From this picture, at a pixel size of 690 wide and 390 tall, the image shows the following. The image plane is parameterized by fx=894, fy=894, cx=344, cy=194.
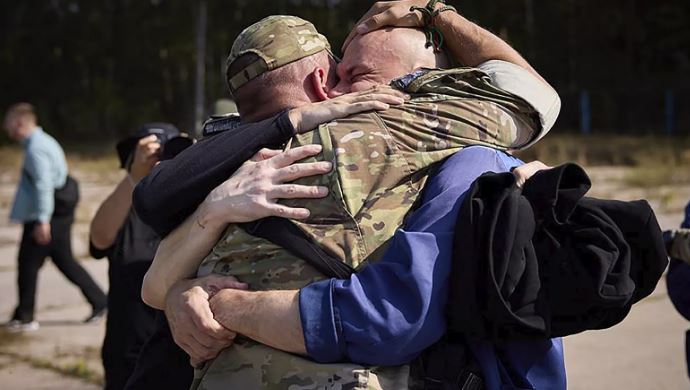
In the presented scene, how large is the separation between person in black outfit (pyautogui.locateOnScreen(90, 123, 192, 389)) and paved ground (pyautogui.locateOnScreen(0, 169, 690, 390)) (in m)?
2.21

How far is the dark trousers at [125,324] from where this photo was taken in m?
3.69

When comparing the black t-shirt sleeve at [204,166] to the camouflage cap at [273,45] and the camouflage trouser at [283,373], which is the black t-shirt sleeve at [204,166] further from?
the camouflage trouser at [283,373]

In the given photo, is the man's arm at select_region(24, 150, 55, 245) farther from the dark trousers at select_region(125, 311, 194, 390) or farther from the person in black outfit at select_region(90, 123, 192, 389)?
the dark trousers at select_region(125, 311, 194, 390)

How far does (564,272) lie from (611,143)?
2459 cm

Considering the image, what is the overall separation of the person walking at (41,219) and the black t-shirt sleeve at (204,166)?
234 inches

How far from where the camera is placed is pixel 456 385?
70.5 inches

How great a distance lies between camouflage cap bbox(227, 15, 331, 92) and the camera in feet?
6.38

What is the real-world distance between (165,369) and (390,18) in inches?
40.9

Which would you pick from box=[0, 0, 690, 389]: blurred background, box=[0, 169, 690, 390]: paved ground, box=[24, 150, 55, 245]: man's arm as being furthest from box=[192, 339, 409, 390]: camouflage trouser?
box=[0, 0, 690, 389]: blurred background

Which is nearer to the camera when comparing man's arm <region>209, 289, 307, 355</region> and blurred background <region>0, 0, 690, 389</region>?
man's arm <region>209, 289, 307, 355</region>

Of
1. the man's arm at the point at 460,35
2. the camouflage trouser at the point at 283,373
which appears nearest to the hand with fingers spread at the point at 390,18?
the man's arm at the point at 460,35

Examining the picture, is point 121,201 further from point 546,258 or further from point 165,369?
point 546,258

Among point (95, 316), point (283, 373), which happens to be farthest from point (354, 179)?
point (95, 316)

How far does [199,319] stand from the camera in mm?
1880
